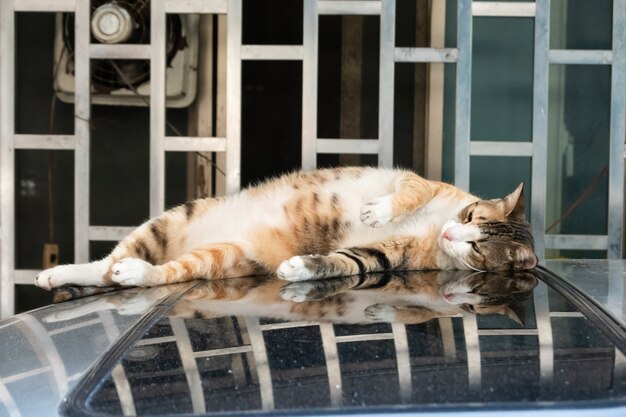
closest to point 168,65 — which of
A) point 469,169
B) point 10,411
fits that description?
point 469,169

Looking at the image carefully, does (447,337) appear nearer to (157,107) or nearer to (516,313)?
(516,313)

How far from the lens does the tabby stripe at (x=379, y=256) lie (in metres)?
2.87

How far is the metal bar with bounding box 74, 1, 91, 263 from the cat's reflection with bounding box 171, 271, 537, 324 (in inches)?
53.1

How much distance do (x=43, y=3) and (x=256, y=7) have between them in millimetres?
1233

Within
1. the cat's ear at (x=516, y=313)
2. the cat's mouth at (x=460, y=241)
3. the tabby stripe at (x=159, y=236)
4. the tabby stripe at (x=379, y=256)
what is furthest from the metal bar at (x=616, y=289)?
the tabby stripe at (x=159, y=236)

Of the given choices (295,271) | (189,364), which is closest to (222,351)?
(189,364)

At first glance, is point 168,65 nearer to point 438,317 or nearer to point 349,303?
point 349,303

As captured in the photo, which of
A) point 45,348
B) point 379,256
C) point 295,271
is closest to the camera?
point 45,348

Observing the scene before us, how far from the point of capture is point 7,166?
368 cm

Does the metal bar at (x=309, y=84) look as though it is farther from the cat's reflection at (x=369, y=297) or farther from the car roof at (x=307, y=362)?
the car roof at (x=307, y=362)

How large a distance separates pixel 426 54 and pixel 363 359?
2.45m

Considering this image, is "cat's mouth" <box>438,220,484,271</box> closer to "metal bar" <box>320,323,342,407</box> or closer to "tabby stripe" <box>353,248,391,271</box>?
"tabby stripe" <box>353,248,391,271</box>

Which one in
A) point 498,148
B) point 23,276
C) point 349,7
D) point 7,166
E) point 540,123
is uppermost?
point 349,7

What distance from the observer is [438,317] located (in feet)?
5.13
